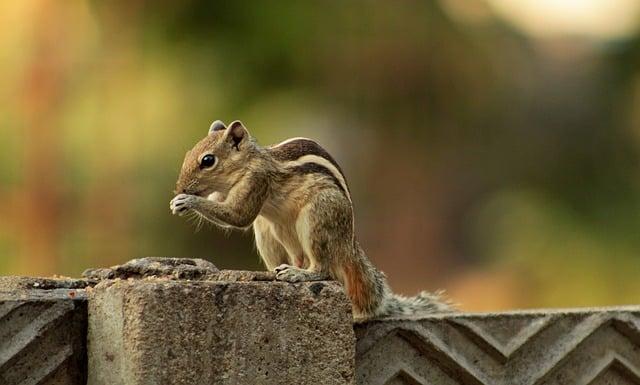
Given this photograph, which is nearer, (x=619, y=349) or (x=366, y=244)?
(x=619, y=349)

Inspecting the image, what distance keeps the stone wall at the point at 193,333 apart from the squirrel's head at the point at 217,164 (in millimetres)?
578

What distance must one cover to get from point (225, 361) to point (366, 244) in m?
16.2

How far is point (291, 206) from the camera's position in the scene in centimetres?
415

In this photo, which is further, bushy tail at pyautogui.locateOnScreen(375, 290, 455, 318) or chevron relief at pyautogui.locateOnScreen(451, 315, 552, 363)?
bushy tail at pyautogui.locateOnScreen(375, 290, 455, 318)

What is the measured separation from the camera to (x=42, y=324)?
3.34 meters

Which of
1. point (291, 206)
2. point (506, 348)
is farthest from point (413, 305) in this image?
point (291, 206)

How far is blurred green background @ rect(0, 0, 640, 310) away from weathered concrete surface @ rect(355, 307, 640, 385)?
34.3 feet

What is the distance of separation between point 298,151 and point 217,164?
248mm

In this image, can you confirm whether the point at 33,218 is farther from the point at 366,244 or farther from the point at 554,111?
the point at 554,111

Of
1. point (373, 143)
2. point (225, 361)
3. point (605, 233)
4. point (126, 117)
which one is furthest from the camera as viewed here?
point (373, 143)

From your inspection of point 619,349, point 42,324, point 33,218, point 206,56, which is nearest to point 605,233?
point 206,56

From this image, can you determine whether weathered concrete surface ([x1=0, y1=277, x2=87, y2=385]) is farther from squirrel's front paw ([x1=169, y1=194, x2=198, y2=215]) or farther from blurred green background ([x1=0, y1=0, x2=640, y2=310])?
blurred green background ([x1=0, y1=0, x2=640, y2=310])

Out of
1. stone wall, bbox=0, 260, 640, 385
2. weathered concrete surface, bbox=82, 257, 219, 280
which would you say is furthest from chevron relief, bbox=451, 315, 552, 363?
weathered concrete surface, bbox=82, 257, 219, 280

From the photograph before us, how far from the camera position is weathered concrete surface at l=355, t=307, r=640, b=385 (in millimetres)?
3904
